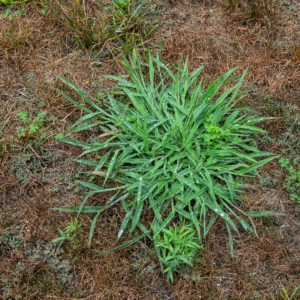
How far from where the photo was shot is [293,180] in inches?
79.3

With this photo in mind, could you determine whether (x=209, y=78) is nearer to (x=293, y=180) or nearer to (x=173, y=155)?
(x=173, y=155)

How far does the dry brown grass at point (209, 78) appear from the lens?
5.96 feet

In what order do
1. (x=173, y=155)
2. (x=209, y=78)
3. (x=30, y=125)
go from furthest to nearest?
A: (x=209, y=78)
(x=30, y=125)
(x=173, y=155)

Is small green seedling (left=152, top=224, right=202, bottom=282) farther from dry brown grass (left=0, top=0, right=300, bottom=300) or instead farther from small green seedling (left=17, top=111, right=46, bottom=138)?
small green seedling (left=17, top=111, right=46, bottom=138)

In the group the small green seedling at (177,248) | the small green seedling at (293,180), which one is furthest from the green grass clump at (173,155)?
the small green seedling at (293,180)

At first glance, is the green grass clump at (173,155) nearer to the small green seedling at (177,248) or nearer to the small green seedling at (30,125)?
the small green seedling at (177,248)

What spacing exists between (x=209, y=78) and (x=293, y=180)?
103 centimetres

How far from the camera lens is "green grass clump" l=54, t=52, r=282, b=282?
6.08 feet

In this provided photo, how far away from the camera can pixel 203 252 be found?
6.09ft

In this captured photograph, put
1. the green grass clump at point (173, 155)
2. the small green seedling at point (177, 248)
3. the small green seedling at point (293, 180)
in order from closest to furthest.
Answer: the small green seedling at point (177, 248) → the green grass clump at point (173, 155) → the small green seedling at point (293, 180)

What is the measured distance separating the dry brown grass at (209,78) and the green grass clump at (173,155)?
0.41ft

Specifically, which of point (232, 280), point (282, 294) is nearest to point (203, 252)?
point (232, 280)

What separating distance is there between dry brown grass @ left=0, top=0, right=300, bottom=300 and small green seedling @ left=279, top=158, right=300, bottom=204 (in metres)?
0.07

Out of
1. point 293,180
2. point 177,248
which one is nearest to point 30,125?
point 177,248
